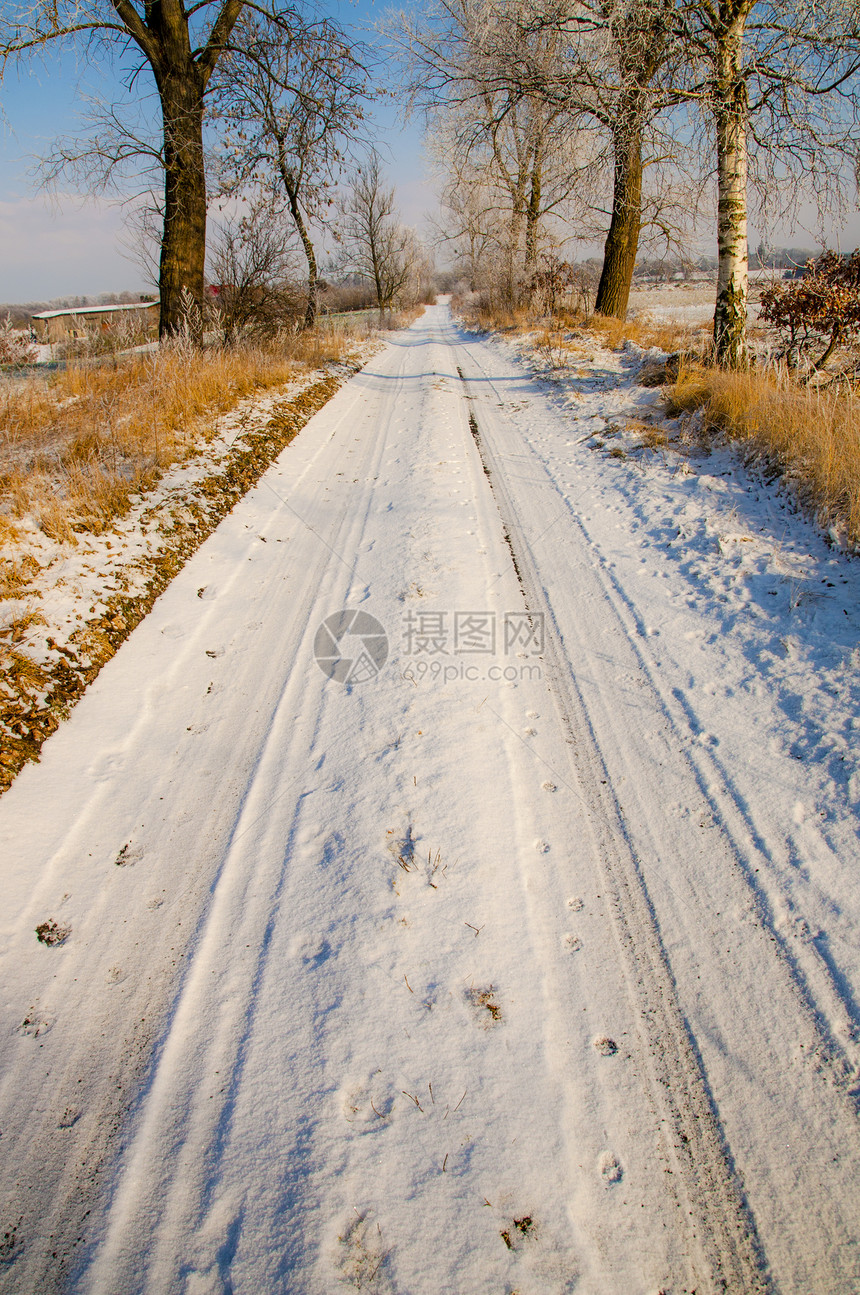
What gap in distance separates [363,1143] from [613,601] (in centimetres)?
309

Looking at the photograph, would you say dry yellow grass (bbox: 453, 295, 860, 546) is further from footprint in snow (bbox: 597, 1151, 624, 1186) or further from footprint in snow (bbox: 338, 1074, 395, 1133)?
footprint in snow (bbox: 338, 1074, 395, 1133)

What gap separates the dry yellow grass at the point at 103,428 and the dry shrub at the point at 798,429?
536 centimetres

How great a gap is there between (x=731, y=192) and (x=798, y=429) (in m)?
3.78

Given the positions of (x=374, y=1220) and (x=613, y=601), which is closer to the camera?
(x=374, y=1220)

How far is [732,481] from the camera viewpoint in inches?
188

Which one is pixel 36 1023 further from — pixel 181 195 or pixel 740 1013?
pixel 181 195

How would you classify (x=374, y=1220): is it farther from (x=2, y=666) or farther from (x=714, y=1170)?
(x=2, y=666)

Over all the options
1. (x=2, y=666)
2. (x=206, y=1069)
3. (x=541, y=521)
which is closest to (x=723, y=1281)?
(x=206, y=1069)

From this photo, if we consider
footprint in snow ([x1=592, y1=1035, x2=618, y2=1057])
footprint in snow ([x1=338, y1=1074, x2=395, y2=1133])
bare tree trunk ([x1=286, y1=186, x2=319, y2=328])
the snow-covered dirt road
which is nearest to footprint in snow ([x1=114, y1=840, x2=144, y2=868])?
the snow-covered dirt road

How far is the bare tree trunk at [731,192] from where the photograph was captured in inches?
225

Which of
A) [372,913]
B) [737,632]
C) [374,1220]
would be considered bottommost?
[374,1220]

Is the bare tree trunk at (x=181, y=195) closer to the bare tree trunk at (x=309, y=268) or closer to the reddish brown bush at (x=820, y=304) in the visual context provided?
the bare tree trunk at (x=309, y=268)

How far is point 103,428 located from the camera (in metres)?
5.12

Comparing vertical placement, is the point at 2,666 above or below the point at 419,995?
above
